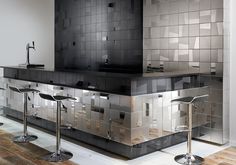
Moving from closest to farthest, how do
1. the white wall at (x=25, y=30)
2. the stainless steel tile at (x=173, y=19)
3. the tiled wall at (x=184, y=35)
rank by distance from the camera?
the tiled wall at (x=184, y=35) < the stainless steel tile at (x=173, y=19) < the white wall at (x=25, y=30)

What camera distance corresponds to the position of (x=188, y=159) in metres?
3.71

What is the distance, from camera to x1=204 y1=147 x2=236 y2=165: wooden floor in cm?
369

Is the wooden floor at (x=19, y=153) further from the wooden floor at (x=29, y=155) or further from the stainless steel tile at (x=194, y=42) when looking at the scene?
the stainless steel tile at (x=194, y=42)

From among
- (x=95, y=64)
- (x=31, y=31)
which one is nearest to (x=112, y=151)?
(x=95, y=64)

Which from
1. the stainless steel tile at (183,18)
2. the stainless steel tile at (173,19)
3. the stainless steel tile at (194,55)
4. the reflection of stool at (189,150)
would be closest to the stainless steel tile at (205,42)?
the stainless steel tile at (194,55)

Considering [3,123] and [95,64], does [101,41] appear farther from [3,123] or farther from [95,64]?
[3,123]

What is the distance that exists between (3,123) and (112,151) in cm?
274

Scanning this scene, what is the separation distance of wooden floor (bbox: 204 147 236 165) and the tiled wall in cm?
114

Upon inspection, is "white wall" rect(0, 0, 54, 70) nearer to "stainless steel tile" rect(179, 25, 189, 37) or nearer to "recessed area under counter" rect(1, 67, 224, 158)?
"recessed area under counter" rect(1, 67, 224, 158)

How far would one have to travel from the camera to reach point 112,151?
3.97 meters

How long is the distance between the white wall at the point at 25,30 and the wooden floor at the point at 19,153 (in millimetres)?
2913

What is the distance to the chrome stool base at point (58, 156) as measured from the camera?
3.75 metres

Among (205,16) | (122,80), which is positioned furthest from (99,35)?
(122,80)

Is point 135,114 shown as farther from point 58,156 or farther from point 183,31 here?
point 183,31
